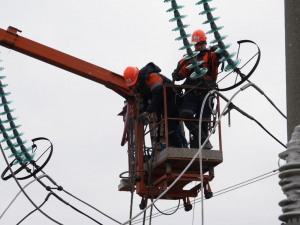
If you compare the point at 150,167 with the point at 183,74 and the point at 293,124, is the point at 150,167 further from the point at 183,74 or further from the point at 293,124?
the point at 293,124

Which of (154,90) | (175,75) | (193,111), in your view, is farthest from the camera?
(154,90)

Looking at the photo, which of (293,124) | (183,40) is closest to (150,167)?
(183,40)

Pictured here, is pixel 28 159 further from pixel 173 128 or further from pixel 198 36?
pixel 198 36

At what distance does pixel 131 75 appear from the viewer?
11523 millimetres

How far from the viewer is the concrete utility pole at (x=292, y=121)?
9.53 feet

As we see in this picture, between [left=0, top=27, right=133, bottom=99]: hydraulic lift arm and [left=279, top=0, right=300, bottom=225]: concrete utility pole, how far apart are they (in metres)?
8.89

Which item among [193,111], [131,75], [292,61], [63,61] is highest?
[63,61]

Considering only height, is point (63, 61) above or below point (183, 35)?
above

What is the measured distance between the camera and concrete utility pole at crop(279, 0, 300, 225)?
2.91 meters

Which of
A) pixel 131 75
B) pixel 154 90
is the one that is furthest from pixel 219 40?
pixel 131 75

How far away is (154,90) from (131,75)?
2.22ft

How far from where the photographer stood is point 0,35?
1190cm

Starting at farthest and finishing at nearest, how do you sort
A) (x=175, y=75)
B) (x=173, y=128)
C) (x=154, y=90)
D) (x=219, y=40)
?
(x=173, y=128), (x=154, y=90), (x=175, y=75), (x=219, y=40)

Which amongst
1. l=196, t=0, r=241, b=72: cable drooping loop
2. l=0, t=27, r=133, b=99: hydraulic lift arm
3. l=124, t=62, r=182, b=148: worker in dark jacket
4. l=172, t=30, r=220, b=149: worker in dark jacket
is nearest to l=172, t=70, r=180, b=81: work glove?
l=172, t=30, r=220, b=149: worker in dark jacket
